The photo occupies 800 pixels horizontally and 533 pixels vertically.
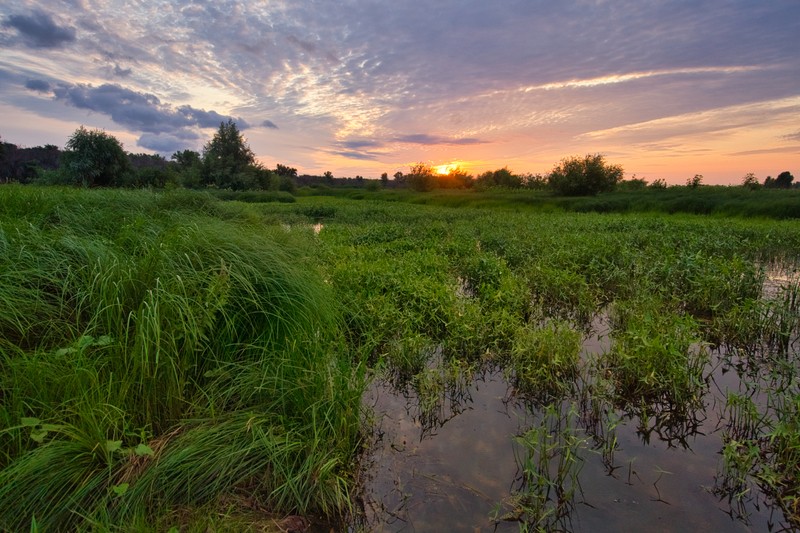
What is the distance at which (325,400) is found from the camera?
3367mm

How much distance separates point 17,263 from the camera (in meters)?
4.12

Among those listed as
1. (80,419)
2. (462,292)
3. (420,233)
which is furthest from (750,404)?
(420,233)

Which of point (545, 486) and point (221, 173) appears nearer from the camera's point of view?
point (545, 486)

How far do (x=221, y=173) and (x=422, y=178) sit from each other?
27.3 m

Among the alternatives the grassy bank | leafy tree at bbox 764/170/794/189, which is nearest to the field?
the grassy bank

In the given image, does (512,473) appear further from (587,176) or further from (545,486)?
(587,176)

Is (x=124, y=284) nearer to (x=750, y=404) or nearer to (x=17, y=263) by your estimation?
(x=17, y=263)

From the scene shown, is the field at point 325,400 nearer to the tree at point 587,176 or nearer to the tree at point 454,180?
the tree at point 587,176

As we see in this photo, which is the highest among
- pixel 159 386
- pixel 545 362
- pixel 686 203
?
pixel 686 203

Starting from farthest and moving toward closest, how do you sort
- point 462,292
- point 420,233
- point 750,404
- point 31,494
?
point 420,233 → point 462,292 → point 750,404 → point 31,494

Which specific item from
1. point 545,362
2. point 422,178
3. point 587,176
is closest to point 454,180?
point 422,178

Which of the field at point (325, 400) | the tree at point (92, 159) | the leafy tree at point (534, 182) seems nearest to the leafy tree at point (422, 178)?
the leafy tree at point (534, 182)

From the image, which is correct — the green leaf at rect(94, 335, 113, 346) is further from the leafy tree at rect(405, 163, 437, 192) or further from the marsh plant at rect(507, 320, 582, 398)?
the leafy tree at rect(405, 163, 437, 192)

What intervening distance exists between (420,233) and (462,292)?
6.91 meters
